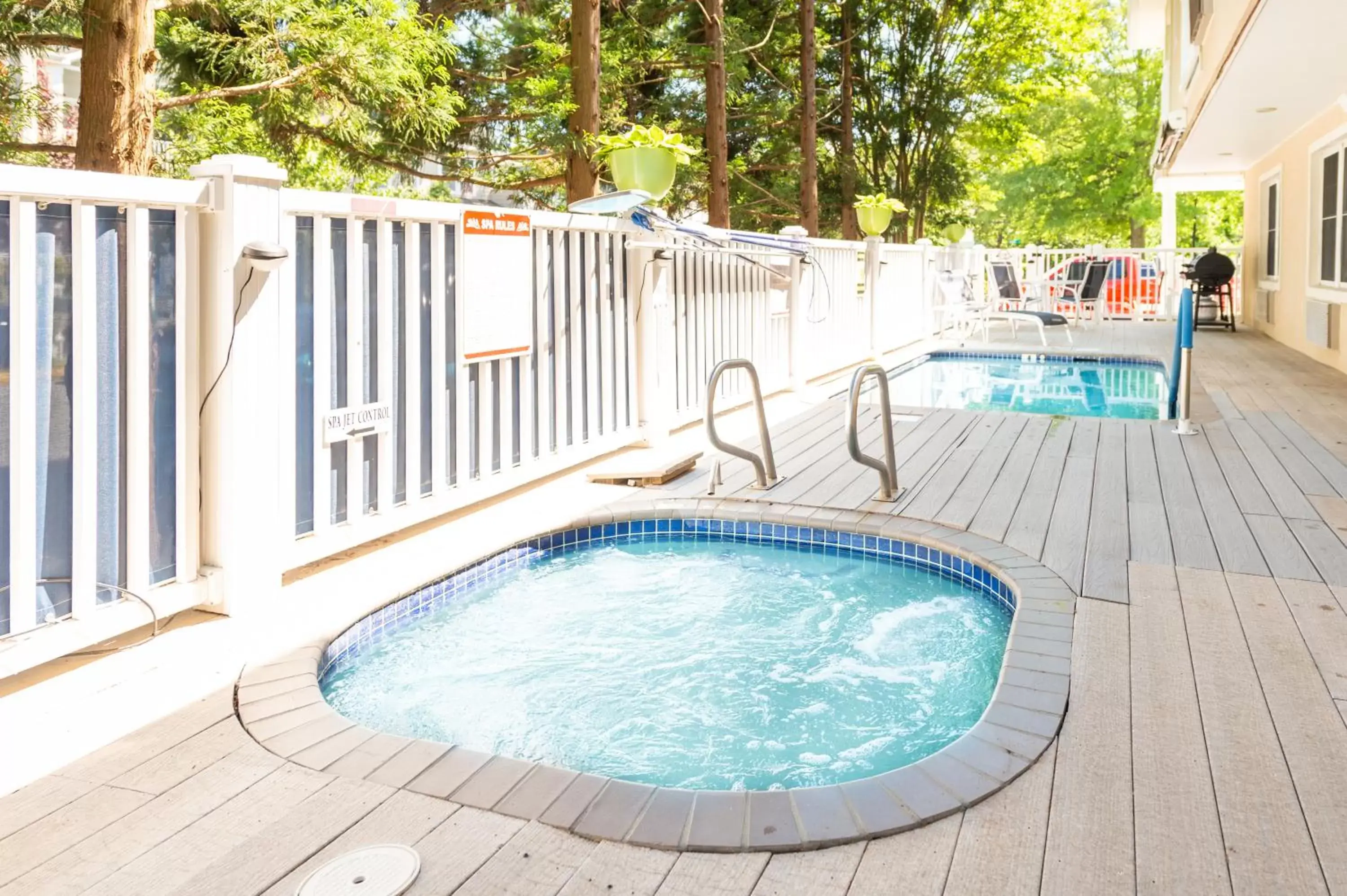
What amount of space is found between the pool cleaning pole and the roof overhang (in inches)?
60.9

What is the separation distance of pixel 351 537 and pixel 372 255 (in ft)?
3.07

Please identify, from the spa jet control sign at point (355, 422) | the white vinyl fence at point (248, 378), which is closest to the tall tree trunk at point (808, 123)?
the white vinyl fence at point (248, 378)

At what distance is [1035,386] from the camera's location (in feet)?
31.4

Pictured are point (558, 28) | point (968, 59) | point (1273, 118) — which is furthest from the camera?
point (968, 59)

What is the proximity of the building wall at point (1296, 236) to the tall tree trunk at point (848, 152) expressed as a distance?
5.63 m

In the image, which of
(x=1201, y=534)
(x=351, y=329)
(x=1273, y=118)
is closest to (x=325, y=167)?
(x=1273, y=118)

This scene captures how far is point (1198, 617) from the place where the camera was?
2.87 metres

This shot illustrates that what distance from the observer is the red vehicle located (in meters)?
15.9

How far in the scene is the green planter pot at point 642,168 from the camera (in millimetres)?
5984

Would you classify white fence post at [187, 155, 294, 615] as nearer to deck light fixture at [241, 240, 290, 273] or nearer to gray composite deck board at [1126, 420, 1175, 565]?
deck light fixture at [241, 240, 290, 273]

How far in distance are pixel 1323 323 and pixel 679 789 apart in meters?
8.97

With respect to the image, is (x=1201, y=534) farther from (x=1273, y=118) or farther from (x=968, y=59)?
(x=968, y=59)

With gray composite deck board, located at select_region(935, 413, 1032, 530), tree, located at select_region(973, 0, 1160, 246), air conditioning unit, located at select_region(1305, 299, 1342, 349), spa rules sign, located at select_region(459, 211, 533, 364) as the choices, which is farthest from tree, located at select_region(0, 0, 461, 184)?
tree, located at select_region(973, 0, 1160, 246)

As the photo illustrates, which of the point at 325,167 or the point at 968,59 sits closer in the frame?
the point at 325,167
